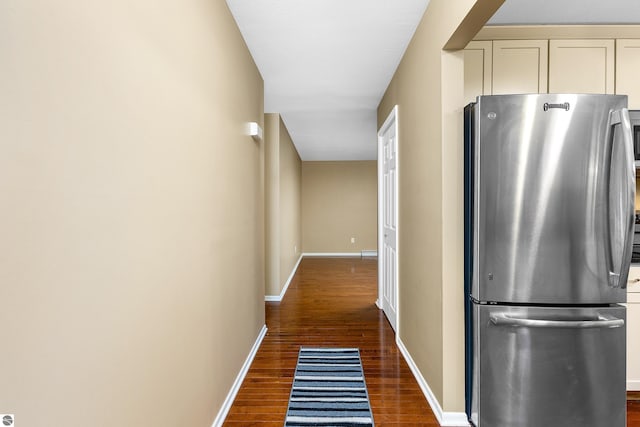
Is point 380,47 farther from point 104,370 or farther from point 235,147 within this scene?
point 104,370

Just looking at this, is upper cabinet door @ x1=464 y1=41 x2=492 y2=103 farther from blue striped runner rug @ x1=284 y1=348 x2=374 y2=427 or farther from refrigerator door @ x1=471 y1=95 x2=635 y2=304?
blue striped runner rug @ x1=284 y1=348 x2=374 y2=427

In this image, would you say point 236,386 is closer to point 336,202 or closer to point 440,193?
point 440,193

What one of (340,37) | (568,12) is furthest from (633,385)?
(340,37)

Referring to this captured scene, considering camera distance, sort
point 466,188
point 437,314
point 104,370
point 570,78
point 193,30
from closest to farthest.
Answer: point 104,370
point 193,30
point 466,188
point 437,314
point 570,78

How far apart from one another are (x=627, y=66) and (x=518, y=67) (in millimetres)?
736

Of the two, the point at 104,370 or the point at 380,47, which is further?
the point at 380,47

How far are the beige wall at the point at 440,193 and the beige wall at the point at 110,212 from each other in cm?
127

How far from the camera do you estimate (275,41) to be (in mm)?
2682

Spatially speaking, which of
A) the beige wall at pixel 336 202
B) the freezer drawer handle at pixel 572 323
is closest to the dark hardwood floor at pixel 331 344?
the freezer drawer handle at pixel 572 323

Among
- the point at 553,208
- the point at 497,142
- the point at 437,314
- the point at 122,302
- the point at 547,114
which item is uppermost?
the point at 547,114

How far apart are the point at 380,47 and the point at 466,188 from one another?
1.44 meters

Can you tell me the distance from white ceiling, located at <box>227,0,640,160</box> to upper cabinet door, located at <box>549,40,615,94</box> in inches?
5.9

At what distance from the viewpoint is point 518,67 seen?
7.69ft

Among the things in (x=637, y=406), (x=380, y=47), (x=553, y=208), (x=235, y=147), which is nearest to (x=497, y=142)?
(x=553, y=208)
